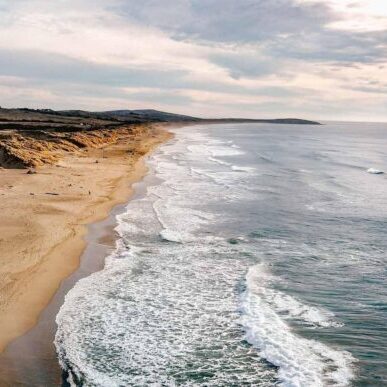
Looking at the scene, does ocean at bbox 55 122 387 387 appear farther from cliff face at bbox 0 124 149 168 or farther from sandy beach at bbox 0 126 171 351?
cliff face at bbox 0 124 149 168

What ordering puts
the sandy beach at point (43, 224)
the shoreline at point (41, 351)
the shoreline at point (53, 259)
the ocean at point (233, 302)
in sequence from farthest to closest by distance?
the sandy beach at point (43, 224) → the shoreline at point (53, 259) → the ocean at point (233, 302) → the shoreline at point (41, 351)

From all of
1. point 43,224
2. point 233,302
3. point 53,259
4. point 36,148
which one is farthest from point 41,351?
point 36,148

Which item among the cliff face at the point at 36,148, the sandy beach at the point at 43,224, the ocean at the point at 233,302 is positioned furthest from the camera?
the cliff face at the point at 36,148

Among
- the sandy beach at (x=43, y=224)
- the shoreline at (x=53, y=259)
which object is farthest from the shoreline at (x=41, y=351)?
the sandy beach at (x=43, y=224)

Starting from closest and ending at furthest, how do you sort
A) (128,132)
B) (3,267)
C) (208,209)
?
(3,267) → (208,209) → (128,132)

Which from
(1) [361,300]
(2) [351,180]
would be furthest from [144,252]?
(2) [351,180]

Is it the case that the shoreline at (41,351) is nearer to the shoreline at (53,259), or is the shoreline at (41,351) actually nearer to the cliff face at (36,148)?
the shoreline at (53,259)

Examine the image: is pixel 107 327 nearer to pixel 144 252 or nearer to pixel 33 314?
pixel 33 314
